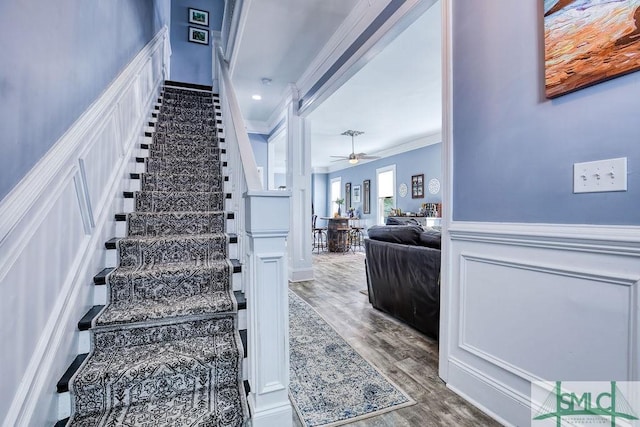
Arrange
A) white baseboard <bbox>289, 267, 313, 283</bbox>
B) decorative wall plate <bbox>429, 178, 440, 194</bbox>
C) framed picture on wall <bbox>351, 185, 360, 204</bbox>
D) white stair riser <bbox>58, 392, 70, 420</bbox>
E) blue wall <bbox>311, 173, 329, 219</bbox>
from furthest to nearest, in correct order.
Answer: blue wall <bbox>311, 173, 329, 219</bbox>
framed picture on wall <bbox>351, 185, 360, 204</bbox>
decorative wall plate <bbox>429, 178, 440, 194</bbox>
white baseboard <bbox>289, 267, 313, 283</bbox>
white stair riser <bbox>58, 392, 70, 420</bbox>

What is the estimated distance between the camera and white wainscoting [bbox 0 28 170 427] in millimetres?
974

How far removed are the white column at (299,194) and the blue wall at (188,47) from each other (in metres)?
2.98

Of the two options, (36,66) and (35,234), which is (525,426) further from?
(36,66)

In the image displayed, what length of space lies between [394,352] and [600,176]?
165 cm

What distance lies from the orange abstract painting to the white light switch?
12.4 inches

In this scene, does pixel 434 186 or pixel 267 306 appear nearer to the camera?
pixel 267 306

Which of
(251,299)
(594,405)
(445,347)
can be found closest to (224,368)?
(251,299)

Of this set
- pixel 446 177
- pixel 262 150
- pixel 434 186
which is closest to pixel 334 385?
pixel 446 177

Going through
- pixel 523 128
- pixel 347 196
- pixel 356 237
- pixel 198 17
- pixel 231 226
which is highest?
pixel 198 17

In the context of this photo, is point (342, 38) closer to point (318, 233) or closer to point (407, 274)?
point (407, 274)

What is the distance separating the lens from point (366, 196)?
9.82 meters

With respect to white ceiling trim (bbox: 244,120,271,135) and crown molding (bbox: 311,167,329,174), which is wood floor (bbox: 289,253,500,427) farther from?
crown molding (bbox: 311,167,329,174)

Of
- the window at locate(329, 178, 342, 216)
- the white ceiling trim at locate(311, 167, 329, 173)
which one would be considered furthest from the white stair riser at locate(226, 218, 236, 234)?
the white ceiling trim at locate(311, 167, 329, 173)

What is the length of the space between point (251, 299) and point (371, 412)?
0.88m
